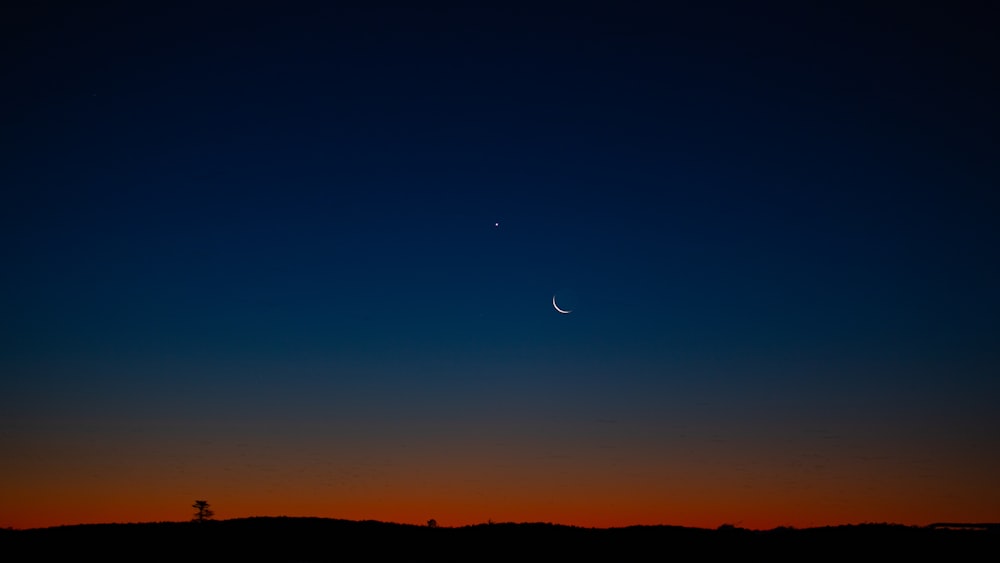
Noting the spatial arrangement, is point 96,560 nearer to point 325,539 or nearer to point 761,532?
point 325,539

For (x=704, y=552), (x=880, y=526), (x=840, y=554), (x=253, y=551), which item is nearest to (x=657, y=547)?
(x=704, y=552)

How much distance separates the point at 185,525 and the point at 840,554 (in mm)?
19591

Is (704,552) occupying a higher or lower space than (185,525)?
lower

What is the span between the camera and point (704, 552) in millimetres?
22172

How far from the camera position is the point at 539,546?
23.5 metres

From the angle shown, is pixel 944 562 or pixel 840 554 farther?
pixel 840 554

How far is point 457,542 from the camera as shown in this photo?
24188 millimetres

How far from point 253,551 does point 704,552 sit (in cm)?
1283

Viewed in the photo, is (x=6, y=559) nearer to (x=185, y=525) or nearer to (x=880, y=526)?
(x=185, y=525)

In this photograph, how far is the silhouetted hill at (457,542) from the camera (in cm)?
2197

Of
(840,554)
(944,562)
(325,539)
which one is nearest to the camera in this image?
(944,562)

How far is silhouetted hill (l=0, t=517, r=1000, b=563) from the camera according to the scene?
72.1 ft

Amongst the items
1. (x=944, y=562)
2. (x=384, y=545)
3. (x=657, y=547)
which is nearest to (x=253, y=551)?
(x=384, y=545)

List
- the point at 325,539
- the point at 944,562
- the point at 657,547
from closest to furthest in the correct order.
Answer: the point at 944,562
the point at 657,547
the point at 325,539
